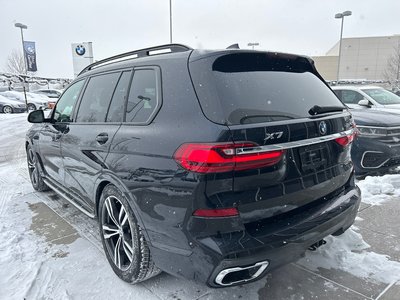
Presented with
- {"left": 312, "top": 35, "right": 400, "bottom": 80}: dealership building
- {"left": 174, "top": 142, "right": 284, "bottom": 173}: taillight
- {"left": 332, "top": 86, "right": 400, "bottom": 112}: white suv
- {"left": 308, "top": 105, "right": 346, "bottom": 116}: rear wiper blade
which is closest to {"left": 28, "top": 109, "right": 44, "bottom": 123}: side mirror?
{"left": 174, "top": 142, "right": 284, "bottom": 173}: taillight

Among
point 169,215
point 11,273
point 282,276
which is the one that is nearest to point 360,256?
point 282,276

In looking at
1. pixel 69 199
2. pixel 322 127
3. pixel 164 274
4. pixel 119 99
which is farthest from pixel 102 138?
pixel 322 127

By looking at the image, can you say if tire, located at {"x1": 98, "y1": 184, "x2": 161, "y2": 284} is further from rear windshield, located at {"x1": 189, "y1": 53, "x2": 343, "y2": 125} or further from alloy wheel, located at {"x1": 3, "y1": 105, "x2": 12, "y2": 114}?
alloy wheel, located at {"x1": 3, "y1": 105, "x2": 12, "y2": 114}

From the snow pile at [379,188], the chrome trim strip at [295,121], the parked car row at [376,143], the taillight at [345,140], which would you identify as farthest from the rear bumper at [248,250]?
A: the parked car row at [376,143]

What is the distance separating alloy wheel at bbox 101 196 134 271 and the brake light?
811 mm

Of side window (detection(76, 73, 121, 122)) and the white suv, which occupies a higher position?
side window (detection(76, 73, 121, 122))

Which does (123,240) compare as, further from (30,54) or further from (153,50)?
(30,54)

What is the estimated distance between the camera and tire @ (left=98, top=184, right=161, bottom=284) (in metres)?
2.42

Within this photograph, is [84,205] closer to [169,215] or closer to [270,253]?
[169,215]

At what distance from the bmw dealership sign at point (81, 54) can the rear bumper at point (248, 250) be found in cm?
2424

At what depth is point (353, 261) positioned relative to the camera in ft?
9.39

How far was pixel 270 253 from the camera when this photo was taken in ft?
6.34

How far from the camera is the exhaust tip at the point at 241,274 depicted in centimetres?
189

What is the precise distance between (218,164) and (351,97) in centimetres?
731
